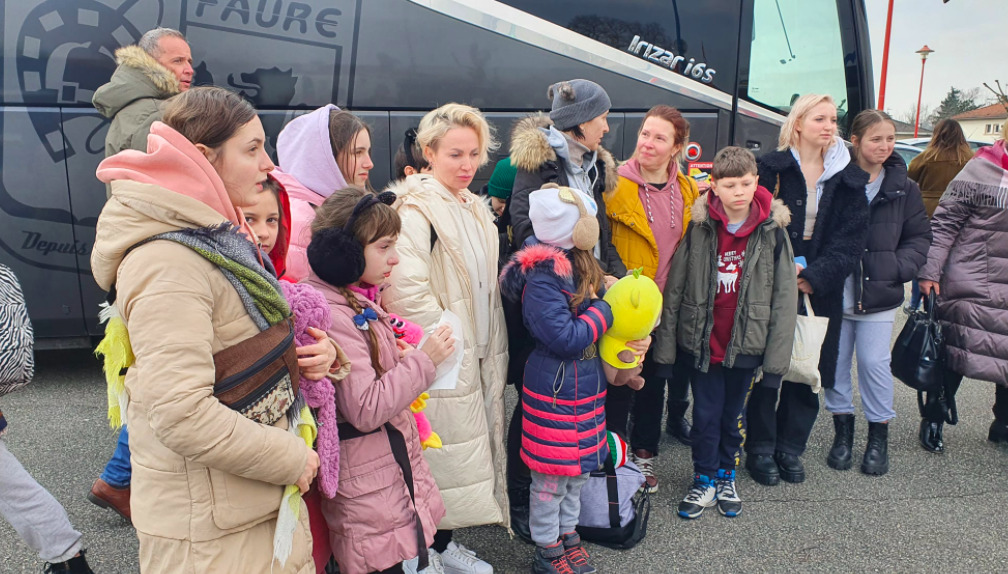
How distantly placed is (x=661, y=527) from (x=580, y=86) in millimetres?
2216

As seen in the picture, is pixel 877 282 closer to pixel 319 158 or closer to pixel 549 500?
pixel 549 500

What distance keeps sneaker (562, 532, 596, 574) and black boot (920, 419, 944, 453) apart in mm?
2511

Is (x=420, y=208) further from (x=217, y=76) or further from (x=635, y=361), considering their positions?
(x=217, y=76)

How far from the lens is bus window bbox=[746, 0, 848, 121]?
5.28 metres

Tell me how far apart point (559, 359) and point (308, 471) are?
132cm

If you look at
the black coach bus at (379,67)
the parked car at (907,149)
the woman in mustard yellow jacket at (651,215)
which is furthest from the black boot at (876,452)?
the parked car at (907,149)

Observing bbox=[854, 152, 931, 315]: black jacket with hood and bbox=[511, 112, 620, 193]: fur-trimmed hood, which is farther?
bbox=[854, 152, 931, 315]: black jacket with hood

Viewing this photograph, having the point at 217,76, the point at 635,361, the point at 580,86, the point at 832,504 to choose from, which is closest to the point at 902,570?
the point at 832,504

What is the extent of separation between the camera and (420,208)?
2.70 metres

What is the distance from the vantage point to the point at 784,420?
3.87 metres

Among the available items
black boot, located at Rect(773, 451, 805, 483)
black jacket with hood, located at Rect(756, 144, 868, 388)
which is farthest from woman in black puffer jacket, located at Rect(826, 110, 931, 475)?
black boot, located at Rect(773, 451, 805, 483)

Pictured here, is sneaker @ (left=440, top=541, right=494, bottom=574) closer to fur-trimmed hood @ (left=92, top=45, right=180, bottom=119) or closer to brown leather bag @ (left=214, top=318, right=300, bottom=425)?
brown leather bag @ (left=214, top=318, right=300, bottom=425)

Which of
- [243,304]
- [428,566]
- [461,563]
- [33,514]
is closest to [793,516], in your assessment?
[461,563]

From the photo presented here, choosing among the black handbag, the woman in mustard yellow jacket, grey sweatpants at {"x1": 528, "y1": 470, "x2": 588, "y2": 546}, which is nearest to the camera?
grey sweatpants at {"x1": 528, "y1": 470, "x2": 588, "y2": 546}
